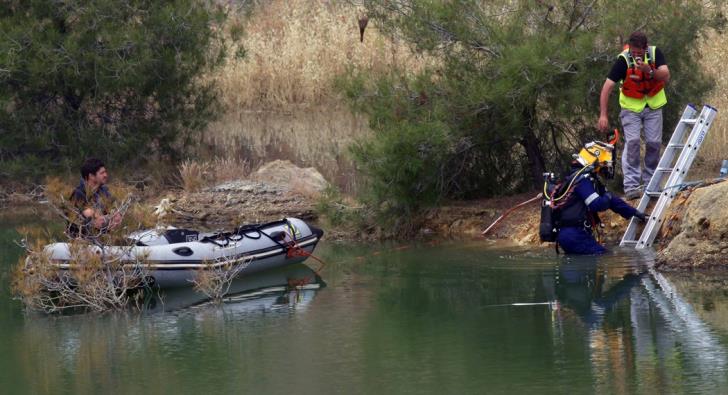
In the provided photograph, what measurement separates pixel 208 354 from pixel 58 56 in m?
10.3

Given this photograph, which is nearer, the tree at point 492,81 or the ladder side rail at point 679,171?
the ladder side rail at point 679,171

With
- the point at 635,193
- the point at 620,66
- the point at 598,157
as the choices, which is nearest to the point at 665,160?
the point at 635,193

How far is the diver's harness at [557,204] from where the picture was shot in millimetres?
13281

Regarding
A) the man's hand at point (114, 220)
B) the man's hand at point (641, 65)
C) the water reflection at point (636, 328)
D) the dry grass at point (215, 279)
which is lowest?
the water reflection at point (636, 328)

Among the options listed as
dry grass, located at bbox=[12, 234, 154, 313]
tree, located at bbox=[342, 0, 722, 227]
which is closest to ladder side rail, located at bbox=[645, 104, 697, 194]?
tree, located at bbox=[342, 0, 722, 227]

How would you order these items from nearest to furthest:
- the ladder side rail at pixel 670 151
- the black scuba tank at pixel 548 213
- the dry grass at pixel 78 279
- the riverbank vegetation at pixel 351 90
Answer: the dry grass at pixel 78 279, the black scuba tank at pixel 548 213, the ladder side rail at pixel 670 151, the riverbank vegetation at pixel 351 90

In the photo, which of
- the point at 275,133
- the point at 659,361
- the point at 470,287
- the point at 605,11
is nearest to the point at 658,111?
the point at 605,11

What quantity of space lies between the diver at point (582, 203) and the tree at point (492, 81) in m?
1.84

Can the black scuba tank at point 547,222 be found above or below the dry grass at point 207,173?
below

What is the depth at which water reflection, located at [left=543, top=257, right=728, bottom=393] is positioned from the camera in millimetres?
9043

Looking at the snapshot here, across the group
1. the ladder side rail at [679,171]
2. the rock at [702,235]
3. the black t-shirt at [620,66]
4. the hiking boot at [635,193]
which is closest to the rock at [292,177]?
the hiking boot at [635,193]

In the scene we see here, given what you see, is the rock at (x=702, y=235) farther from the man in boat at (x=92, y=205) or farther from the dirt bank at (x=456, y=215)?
the man in boat at (x=92, y=205)

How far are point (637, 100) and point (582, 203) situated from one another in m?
1.39

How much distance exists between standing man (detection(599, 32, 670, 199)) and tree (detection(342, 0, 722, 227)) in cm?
87
